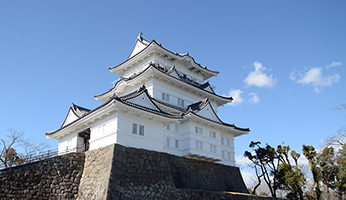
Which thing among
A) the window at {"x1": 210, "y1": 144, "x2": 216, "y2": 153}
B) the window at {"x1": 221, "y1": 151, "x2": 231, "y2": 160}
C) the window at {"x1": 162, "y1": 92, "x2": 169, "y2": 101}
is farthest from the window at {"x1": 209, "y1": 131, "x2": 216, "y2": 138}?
the window at {"x1": 162, "y1": 92, "x2": 169, "y2": 101}

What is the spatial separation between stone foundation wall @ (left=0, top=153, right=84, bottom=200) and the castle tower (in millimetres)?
1898

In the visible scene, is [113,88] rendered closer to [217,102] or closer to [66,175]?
[217,102]

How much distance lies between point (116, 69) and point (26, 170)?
16.2 meters

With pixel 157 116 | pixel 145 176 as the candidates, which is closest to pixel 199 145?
pixel 157 116

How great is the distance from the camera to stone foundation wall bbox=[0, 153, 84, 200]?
46.5 ft

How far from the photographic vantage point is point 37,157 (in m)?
16.8

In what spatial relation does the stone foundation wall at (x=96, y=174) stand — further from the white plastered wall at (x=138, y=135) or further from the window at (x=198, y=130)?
the window at (x=198, y=130)

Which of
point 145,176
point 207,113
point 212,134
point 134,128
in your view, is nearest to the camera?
point 145,176

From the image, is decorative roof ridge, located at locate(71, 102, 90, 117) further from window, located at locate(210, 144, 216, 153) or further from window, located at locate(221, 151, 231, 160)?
window, located at locate(221, 151, 231, 160)

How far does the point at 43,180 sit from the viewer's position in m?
14.7

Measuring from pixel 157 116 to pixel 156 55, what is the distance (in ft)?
35.3

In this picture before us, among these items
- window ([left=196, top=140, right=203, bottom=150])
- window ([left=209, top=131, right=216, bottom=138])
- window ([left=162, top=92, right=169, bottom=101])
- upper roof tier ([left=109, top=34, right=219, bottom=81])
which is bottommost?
window ([left=196, top=140, right=203, bottom=150])

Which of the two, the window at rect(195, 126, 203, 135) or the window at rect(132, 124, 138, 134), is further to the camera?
the window at rect(195, 126, 203, 135)

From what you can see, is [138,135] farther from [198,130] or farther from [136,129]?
[198,130]
